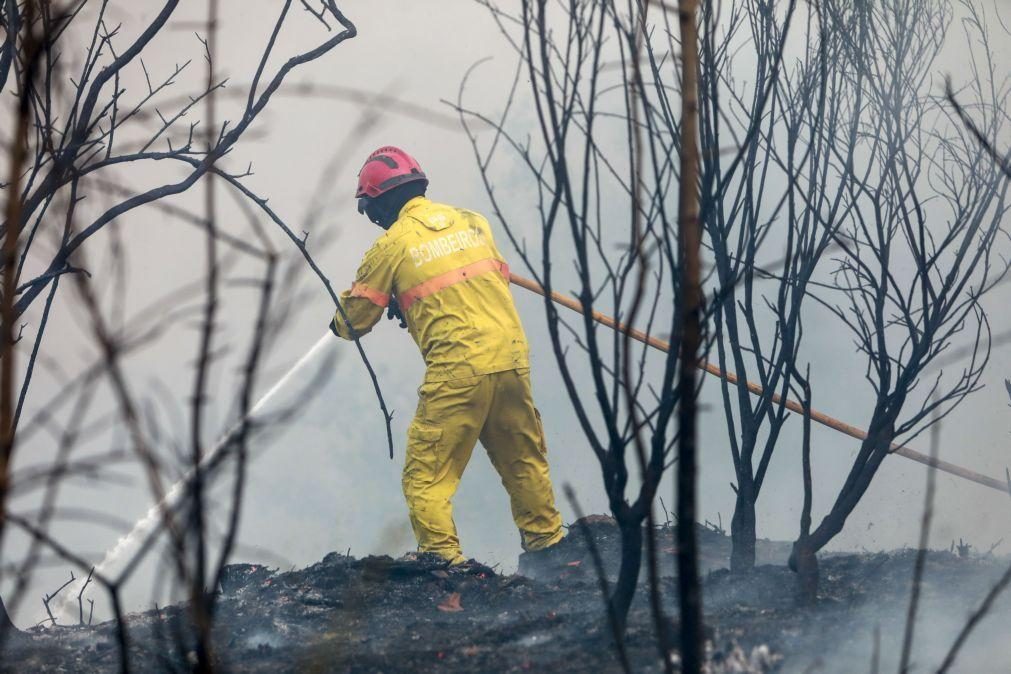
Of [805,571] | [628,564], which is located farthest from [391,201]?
[628,564]

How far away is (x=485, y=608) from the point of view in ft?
14.1

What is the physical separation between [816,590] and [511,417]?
194 cm

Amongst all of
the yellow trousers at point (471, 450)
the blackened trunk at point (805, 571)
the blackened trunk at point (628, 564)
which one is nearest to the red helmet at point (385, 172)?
the yellow trousers at point (471, 450)

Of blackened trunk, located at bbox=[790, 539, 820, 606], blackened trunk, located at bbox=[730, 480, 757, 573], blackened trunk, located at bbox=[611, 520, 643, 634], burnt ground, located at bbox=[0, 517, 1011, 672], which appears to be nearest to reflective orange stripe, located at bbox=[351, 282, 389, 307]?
burnt ground, located at bbox=[0, 517, 1011, 672]

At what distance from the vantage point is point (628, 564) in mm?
2494

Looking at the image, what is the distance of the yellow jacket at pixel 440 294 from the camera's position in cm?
505

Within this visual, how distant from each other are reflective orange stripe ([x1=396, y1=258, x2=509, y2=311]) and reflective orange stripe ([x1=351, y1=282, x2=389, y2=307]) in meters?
0.12

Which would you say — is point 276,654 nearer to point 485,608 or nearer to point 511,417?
point 485,608

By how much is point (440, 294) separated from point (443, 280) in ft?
0.22

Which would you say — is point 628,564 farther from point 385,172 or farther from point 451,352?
point 385,172

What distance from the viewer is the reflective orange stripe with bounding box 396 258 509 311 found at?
5070mm

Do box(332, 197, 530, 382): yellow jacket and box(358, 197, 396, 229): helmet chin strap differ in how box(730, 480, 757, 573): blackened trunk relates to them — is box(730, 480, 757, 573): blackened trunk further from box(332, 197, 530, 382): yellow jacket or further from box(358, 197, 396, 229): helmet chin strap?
box(358, 197, 396, 229): helmet chin strap

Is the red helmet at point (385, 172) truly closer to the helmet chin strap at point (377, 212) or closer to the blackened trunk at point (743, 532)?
the helmet chin strap at point (377, 212)

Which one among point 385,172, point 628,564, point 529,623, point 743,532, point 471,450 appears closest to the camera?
point 628,564
